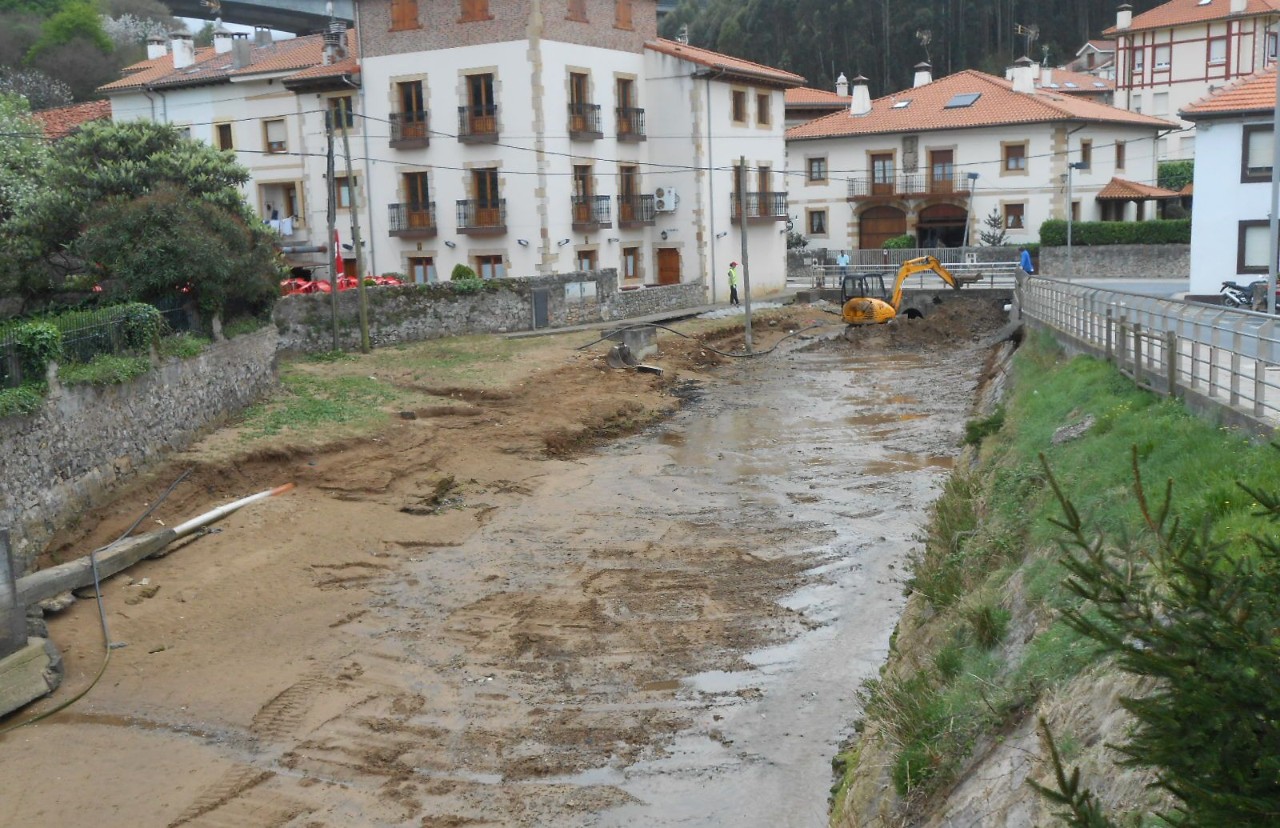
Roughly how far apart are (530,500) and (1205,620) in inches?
723

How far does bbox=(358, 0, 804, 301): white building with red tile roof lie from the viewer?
4262cm

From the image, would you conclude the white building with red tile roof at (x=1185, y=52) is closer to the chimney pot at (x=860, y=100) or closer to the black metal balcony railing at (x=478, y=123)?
the chimney pot at (x=860, y=100)

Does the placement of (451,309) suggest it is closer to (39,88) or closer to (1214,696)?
(1214,696)

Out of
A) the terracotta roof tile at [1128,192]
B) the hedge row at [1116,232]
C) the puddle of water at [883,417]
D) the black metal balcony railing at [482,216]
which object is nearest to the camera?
the puddle of water at [883,417]

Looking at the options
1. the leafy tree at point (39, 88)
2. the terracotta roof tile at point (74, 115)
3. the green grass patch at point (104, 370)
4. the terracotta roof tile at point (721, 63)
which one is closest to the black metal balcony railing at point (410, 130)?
the terracotta roof tile at point (721, 63)

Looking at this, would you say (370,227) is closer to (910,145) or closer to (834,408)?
(834,408)

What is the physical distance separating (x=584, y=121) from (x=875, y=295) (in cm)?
1361

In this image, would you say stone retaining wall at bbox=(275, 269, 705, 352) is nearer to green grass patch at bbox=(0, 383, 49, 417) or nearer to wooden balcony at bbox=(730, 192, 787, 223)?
wooden balcony at bbox=(730, 192, 787, 223)

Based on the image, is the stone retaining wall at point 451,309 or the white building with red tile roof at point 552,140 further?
the white building with red tile roof at point 552,140

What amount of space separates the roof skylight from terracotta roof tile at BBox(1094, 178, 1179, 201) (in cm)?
780

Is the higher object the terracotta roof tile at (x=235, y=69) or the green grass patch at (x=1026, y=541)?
the terracotta roof tile at (x=235, y=69)

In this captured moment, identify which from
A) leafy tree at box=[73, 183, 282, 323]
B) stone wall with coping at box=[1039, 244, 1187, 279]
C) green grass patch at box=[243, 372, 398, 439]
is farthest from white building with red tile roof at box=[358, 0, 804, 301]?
leafy tree at box=[73, 183, 282, 323]

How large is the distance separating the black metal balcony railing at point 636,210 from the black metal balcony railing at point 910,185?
1867cm

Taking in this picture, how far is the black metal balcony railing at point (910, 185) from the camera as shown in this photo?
196 ft
